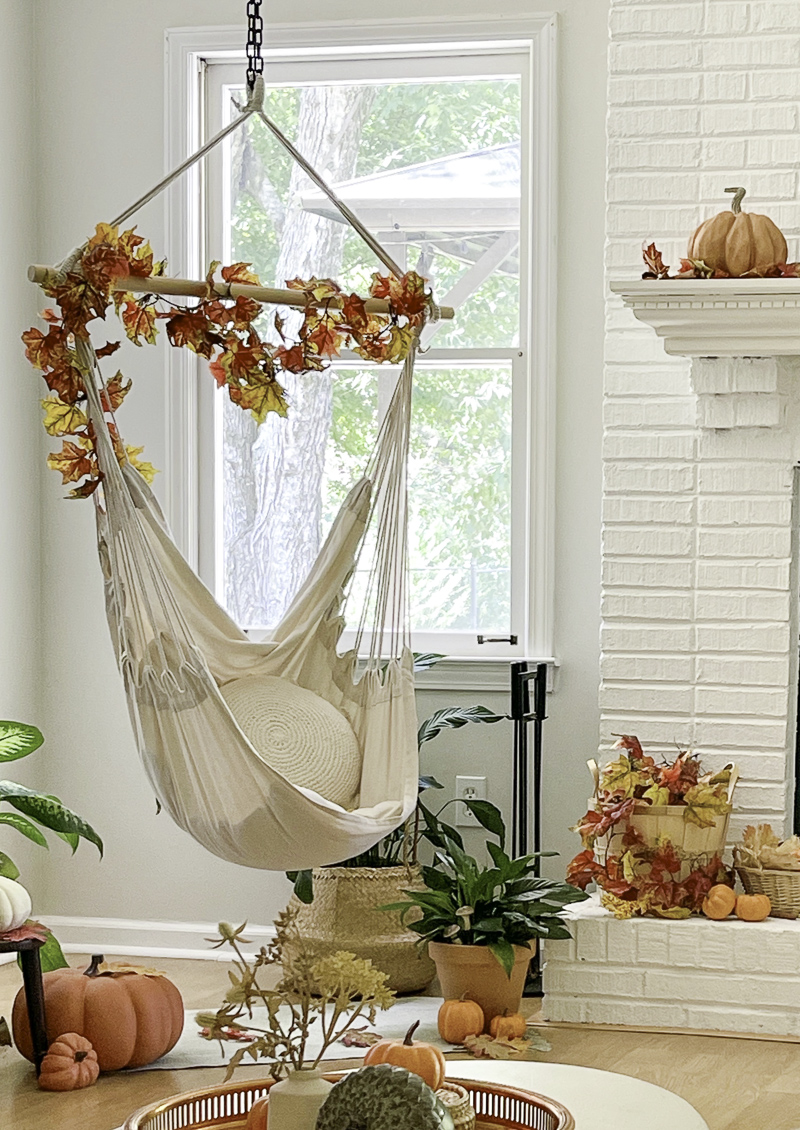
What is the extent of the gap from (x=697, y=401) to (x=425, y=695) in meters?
1.06

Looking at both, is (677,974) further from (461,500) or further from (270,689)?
(461,500)

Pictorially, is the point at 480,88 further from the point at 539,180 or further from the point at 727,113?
the point at 727,113

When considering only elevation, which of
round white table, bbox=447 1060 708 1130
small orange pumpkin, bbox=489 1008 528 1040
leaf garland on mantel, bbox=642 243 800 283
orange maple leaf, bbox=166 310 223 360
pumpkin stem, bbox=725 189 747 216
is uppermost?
pumpkin stem, bbox=725 189 747 216

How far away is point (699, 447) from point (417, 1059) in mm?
2077

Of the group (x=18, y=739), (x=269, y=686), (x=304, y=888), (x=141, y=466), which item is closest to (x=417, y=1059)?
(x=269, y=686)

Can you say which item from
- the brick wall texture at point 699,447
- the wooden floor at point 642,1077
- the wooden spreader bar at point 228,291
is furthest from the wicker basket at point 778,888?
the wooden spreader bar at point 228,291

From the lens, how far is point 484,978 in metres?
3.30

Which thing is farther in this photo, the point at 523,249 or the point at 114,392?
the point at 523,249

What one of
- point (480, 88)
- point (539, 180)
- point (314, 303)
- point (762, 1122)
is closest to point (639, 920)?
point (762, 1122)

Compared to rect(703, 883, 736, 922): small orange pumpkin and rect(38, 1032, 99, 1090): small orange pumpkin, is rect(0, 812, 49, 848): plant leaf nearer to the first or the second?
rect(38, 1032, 99, 1090): small orange pumpkin

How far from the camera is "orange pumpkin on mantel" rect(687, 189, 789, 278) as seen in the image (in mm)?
3383

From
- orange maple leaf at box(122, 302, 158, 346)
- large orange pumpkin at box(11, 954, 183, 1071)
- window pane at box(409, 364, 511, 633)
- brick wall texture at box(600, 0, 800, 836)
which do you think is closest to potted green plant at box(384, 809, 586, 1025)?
brick wall texture at box(600, 0, 800, 836)

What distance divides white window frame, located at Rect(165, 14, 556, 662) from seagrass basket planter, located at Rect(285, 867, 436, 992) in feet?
2.19

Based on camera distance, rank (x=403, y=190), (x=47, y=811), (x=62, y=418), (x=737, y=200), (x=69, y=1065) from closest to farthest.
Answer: (x=62, y=418)
(x=69, y=1065)
(x=47, y=811)
(x=737, y=200)
(x=403, y=190)
